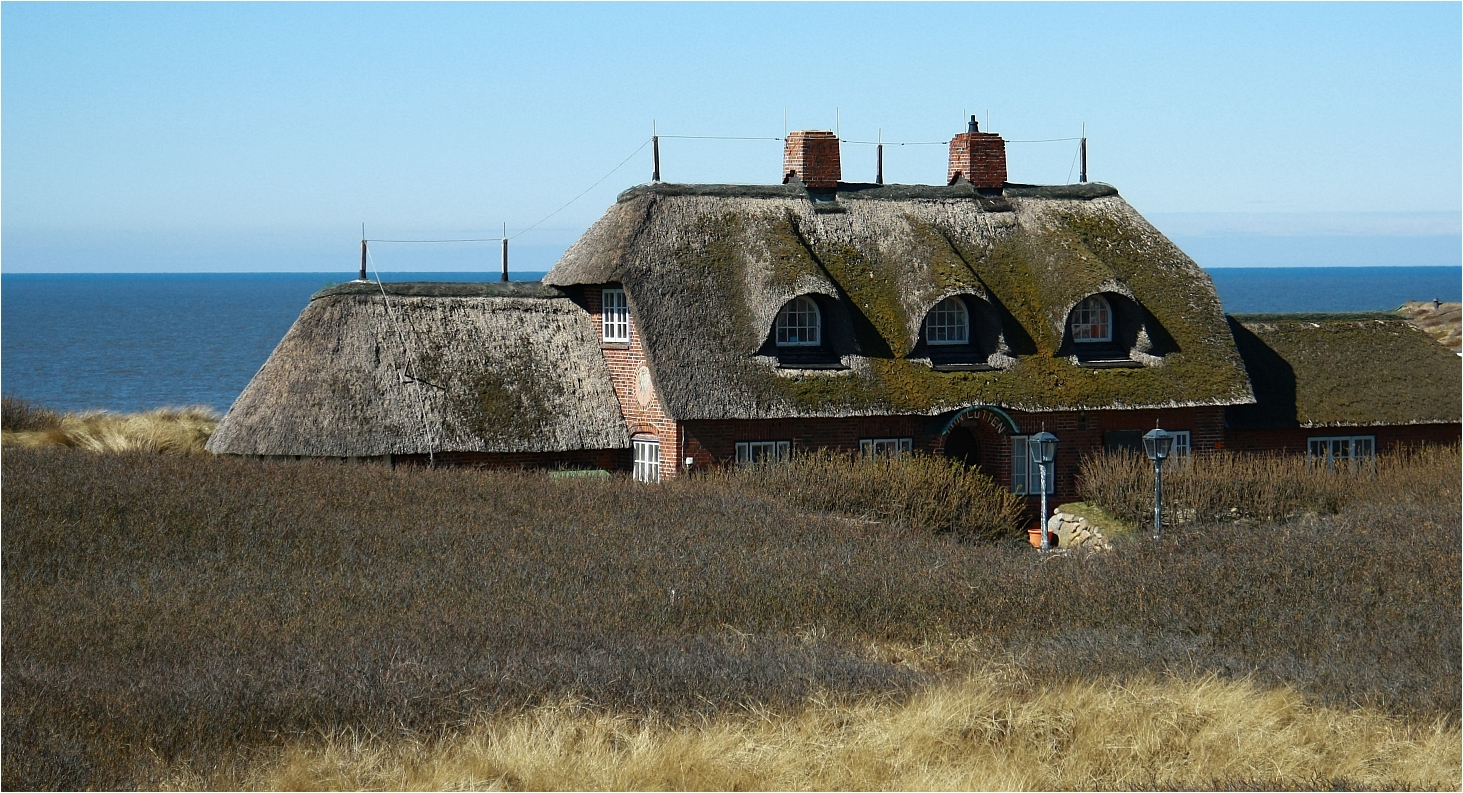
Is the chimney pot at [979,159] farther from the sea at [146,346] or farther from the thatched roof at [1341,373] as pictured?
the sea at [146,346]

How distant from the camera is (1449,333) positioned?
47.5 m

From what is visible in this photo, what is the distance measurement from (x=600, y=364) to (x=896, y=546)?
8.97m

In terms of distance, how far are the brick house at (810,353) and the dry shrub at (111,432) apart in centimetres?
516

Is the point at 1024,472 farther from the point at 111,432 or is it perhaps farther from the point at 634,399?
the point at 111,432

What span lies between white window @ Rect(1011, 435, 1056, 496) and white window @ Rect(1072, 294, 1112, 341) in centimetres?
233

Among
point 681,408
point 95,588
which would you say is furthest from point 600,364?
point 95,588

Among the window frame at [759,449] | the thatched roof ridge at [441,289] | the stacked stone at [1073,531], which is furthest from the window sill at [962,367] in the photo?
the thatched roof ridge at [441,289]

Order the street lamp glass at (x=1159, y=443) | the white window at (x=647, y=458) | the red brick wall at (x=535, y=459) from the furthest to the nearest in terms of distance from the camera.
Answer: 1. the white window at (x=647, y=458)
2. the red brick wall at (x=535, y=459)
3. the street lamp glass at (x=1159, y=443)

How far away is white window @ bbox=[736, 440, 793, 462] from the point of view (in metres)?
22.7

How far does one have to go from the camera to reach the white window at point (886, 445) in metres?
23.1

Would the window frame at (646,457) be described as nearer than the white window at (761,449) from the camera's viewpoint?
No

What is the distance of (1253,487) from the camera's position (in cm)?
2091

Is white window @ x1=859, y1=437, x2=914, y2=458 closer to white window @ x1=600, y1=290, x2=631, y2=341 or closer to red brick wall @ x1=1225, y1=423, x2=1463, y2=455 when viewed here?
white window @ x1=600, y1=290, x2=631, y2=341

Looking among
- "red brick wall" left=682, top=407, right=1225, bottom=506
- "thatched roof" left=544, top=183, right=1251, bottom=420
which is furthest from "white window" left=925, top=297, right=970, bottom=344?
"red brick wall" left=682, top=407, right=1225, bottom=506
